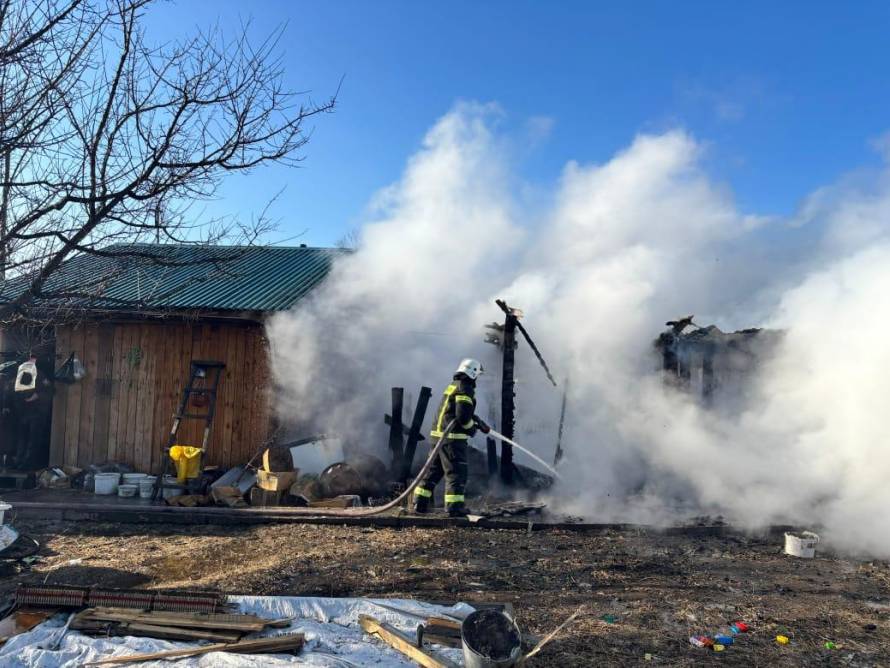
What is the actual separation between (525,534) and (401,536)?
145cm

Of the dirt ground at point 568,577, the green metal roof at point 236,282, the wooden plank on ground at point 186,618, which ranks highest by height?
the green metal roof at point 236,282

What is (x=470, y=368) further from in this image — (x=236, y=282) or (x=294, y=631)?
(x=236, y=282)

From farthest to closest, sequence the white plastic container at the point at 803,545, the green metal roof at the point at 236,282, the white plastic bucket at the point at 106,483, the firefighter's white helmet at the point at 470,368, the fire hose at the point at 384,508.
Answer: the green metal roof at the point at 236,282 < the white plastic bucket at the point at 106,483 < the firefighter's white helmet at the point at 470,368 < the fire hose at the point at 384,508 < the white plastic container at the point at 803,545

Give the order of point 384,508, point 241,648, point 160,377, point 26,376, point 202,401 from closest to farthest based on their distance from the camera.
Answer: point 241,648 → point 384,508 → point 26,376 → point 202,401 → point 160,377

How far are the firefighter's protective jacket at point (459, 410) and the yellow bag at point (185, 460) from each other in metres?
3.75

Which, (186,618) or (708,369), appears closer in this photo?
(186,618)

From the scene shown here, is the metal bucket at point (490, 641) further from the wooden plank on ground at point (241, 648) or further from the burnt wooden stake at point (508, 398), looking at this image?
the burnt wooden stake at point (508, 398)

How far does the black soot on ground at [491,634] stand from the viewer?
3619mm

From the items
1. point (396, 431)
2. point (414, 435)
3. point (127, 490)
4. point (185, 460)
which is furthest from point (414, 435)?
point (127, 490)

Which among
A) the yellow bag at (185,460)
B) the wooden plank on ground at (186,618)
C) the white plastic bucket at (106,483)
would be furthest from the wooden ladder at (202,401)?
the wooden plank on ground at (186,618)

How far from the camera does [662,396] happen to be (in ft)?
33.0

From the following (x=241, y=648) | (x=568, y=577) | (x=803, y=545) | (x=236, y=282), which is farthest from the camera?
(x=236, y=282)

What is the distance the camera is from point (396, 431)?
10.4 meters

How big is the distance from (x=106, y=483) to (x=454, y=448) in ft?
18.1
